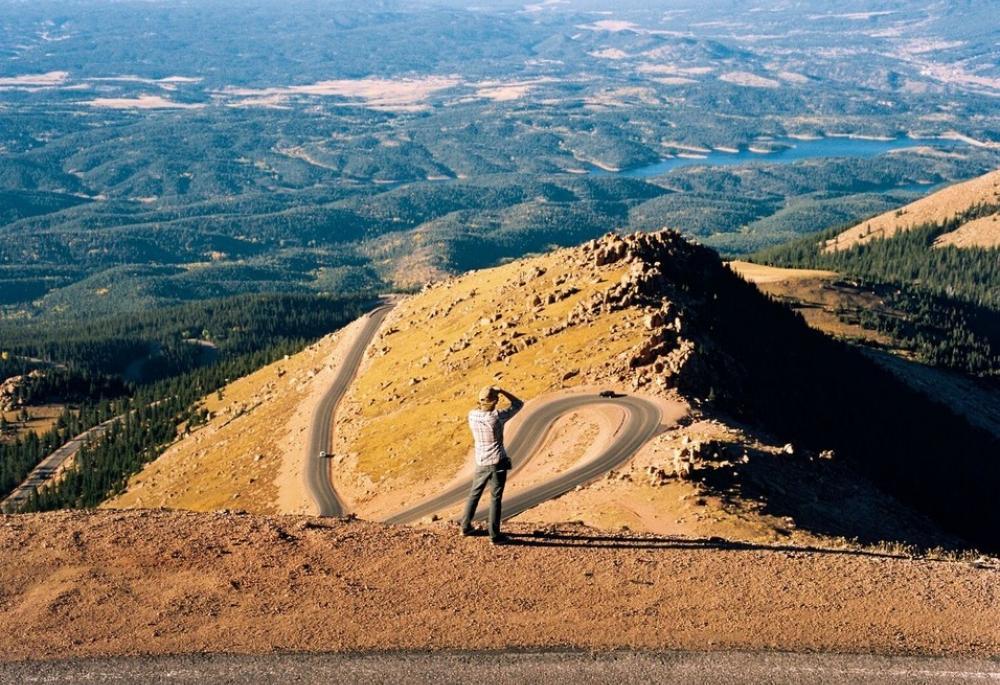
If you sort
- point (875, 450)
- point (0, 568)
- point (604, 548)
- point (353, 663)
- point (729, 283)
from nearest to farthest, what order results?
point (353, 663) → point (0, 568) → point (604, 548) → point (875, 450) → point (729, 283)

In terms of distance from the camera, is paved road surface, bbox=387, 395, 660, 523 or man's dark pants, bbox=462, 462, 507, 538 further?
paved road surface, bbox=387, 395, 660, 523

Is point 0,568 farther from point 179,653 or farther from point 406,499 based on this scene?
point 406,499

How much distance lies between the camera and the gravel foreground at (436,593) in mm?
27266

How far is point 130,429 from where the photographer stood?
590 ft

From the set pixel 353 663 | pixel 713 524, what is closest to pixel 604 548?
pixel 353 663

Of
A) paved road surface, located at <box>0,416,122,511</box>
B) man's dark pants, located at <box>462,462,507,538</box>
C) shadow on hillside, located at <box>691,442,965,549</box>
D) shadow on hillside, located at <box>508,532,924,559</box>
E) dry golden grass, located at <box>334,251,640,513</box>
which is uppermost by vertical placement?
man's dark pants, located at <box>462,462,507,538</box>

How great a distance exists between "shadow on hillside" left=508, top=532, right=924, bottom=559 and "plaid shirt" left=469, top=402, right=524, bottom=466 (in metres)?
3.25

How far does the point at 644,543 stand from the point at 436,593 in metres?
9.53

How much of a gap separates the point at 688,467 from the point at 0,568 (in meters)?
38.4

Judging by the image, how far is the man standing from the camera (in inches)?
1323

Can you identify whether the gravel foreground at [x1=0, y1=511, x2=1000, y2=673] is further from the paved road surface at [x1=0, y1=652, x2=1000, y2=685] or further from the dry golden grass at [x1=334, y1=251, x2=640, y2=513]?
the dry golden grass at [x1=334, y1=251, x2=640, y2=513]

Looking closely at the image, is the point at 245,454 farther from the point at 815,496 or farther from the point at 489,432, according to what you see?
the point at 489,432

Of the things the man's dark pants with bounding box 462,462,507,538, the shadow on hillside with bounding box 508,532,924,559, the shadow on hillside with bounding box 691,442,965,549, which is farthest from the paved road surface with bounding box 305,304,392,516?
the man's dark pants with bounding box 462,462,507,538

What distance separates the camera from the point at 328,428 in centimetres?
11444
